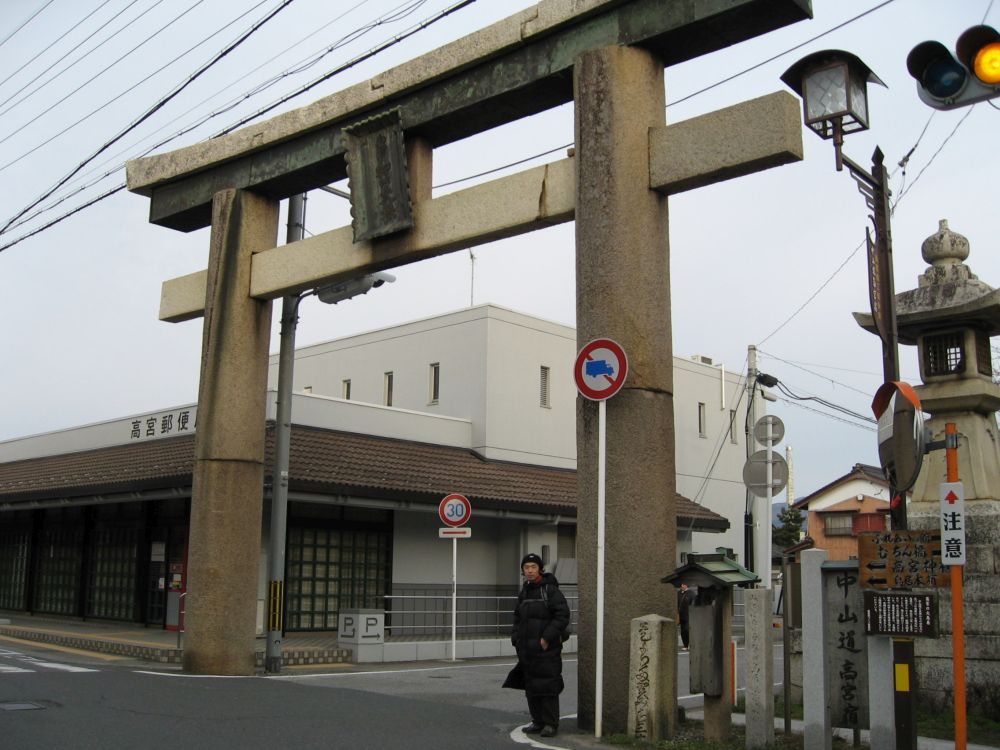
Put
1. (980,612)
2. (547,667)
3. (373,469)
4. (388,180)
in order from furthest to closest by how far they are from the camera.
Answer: (373,469), (388,180), (980,612), (547,667)

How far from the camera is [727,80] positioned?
40.2 feet

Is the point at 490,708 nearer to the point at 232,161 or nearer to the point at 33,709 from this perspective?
the point at 33,709

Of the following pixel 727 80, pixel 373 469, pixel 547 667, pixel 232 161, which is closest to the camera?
pixel 547 667

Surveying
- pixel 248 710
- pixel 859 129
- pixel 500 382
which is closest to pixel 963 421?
pixel 859 129

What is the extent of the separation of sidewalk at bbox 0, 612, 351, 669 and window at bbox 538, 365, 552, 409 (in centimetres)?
899

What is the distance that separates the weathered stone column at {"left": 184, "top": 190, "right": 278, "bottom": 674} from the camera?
46.8 ft

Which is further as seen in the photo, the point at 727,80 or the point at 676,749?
the point at 727,80

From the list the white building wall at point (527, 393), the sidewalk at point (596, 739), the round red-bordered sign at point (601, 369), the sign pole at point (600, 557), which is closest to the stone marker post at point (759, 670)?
the sidewalk at point (596, 739)

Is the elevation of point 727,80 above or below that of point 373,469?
above

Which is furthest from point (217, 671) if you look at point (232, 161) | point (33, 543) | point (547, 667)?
point (33, 543)

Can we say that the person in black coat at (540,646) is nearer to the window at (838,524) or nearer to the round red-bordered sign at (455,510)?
the round red-bordered sign at (455,510)

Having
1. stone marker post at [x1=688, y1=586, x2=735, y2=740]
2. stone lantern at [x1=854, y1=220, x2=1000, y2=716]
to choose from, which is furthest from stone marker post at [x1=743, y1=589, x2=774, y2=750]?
stone lantern at [x1=854, y1=220, x2=1000, y2=716]

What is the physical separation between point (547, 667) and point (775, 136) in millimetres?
5476

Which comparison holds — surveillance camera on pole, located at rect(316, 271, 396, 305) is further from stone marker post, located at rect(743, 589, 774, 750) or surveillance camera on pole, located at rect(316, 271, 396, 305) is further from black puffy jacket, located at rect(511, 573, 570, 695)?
stone marker post, located at rect(743, 589, 774, 750)
